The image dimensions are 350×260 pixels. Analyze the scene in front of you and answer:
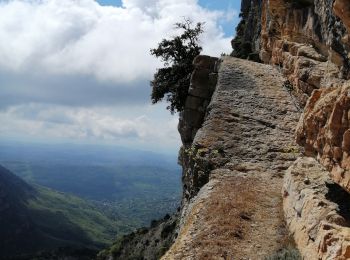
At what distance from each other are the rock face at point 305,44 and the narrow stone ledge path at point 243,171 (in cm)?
198

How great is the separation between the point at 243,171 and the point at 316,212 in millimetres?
9041

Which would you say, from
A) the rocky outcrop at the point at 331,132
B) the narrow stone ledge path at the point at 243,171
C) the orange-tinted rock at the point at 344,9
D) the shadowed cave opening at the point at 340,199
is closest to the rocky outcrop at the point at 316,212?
the shadowed cave opening at the point at 340,199

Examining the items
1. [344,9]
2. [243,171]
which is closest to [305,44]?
[243,171]

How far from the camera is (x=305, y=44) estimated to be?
3956cm

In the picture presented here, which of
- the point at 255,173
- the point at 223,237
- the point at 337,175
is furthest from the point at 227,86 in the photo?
the point at 337,175

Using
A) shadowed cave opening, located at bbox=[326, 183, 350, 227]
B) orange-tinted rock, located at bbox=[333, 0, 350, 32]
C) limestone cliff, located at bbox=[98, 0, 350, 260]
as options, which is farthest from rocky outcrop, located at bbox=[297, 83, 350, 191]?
orange-tinted rock, located at bbox=[333, 0, 350, 32]

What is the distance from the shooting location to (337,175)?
46.4 ft

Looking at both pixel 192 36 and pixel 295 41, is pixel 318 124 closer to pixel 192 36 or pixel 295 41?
pixel 295 41

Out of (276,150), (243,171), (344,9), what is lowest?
(243,171)

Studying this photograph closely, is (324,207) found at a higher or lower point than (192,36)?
lower

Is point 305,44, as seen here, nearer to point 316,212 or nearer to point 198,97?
point 198,97

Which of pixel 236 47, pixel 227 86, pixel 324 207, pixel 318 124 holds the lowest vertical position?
pixel 324 207

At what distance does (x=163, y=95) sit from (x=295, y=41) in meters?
16.2

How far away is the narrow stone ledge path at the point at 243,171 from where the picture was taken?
58.2 feet
